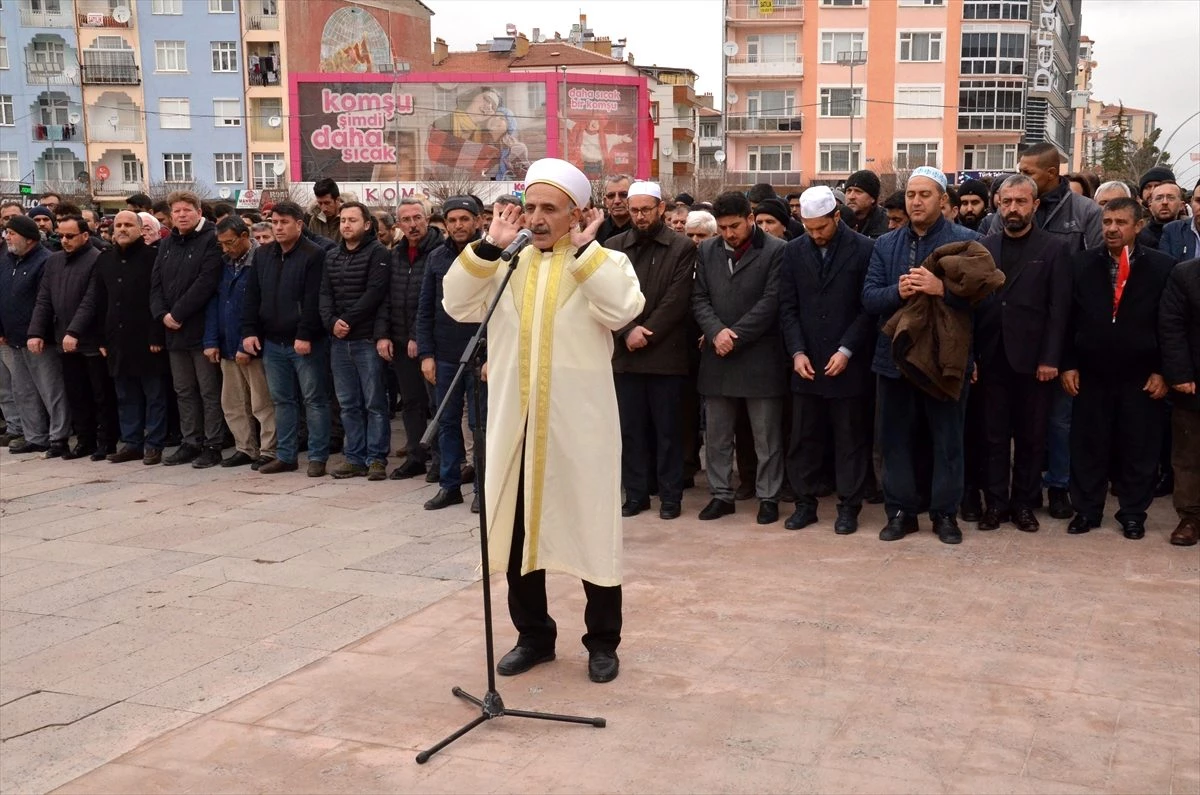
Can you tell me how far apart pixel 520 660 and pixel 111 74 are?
65216mm

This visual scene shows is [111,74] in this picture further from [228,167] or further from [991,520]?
[991,520]

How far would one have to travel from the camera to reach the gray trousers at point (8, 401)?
40.4 ft

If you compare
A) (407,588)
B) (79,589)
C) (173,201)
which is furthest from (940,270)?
(173,201)

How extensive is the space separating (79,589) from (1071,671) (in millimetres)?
5377

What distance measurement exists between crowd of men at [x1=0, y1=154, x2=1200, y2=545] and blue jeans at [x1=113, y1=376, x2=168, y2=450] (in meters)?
0.65

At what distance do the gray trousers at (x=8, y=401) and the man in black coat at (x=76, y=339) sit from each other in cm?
93

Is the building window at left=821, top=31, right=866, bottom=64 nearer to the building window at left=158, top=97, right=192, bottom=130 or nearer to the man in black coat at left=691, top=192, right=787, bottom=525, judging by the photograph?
the building window at left=158, top=97, right=192, bottom=130

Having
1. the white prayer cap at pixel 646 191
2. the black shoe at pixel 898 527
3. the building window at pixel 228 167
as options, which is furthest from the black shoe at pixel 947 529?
the building window at pixel 228 167

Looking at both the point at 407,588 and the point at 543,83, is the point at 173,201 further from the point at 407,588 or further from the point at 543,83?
the point at 543,83

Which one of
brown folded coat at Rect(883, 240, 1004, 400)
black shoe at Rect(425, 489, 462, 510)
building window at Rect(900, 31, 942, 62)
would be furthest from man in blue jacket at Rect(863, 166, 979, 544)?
building window at Rect(900, 31, 942, 62)

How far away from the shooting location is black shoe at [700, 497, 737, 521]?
846 centimetres

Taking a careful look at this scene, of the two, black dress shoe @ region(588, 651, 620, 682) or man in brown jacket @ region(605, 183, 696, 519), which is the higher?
man in brown jacket @ region(605, 183, 696, 519)

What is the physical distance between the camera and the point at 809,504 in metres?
8.29

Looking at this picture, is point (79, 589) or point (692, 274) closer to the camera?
point (79, 589)
